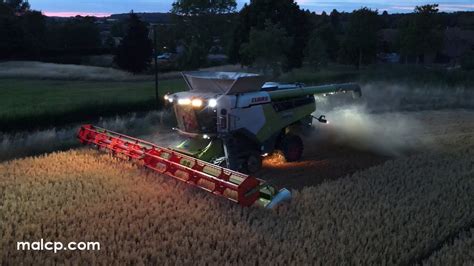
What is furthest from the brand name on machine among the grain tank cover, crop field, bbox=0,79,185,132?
crop field, bbox=0,79,185,132

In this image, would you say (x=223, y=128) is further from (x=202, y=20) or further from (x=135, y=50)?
(x=202, y=20)

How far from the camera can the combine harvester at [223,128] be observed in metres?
9.50

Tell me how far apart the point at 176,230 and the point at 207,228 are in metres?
0.44

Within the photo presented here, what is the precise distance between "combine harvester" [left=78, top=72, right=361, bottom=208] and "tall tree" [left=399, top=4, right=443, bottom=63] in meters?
32.8

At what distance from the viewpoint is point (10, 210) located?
290 inches

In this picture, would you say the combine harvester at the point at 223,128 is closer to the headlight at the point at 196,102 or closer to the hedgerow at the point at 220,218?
the headlight at the point at 196,102

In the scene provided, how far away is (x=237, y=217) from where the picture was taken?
7.06m

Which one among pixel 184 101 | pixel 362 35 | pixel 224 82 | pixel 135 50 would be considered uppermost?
pixel 362 35

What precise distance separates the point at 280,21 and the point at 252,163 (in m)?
33.0

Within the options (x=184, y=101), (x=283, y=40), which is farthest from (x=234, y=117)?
(x=283, y=40)

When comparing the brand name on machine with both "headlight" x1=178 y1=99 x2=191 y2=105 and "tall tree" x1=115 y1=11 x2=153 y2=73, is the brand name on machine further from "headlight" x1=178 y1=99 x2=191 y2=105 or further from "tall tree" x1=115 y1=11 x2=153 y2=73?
"tall tree" x1=115 y1=11 x2=153 y2=73

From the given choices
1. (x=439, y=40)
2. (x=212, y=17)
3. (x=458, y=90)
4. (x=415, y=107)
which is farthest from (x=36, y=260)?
(x=212, y=17)

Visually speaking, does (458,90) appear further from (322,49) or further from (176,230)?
(176,230)

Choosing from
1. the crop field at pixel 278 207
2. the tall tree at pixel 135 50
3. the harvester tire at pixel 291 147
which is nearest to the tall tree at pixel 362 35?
the tall tree at pixel 135 50
